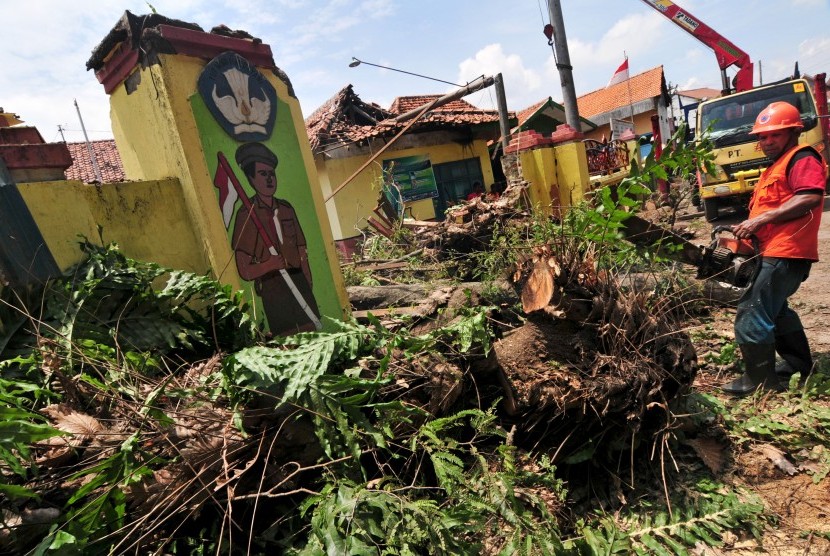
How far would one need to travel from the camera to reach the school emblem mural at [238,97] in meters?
4.12

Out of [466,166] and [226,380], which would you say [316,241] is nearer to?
[226,380]

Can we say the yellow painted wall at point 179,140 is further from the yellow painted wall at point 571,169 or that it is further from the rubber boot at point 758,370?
the yellow painted wall at point 571,169

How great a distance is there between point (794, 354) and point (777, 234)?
94 centimetres

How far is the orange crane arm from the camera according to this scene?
38.3 ft

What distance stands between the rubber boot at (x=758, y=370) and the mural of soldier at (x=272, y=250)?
3.76 m

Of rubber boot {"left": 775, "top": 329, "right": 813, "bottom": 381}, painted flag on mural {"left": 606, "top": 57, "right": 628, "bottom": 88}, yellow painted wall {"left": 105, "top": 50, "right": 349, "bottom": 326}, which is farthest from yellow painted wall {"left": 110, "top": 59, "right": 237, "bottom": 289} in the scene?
painted flag on mural {"left": 606, "top": 57, "right": 628, "bottom": 88}

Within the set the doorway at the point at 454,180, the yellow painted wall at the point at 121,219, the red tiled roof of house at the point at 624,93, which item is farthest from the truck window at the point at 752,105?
the red tiled roof of house at the point at 624,93

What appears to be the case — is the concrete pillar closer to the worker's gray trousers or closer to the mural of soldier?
the mural of soldier

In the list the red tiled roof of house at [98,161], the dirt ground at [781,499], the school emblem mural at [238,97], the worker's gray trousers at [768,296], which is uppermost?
the red tiled roof of house at [98,161]

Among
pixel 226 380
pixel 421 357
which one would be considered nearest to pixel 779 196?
pixel 421 357

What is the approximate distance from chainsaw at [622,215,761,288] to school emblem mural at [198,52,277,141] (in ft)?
11.4

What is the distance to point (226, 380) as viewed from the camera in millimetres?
2033

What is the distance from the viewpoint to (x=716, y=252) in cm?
405

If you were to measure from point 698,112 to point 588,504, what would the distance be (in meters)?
10.6
